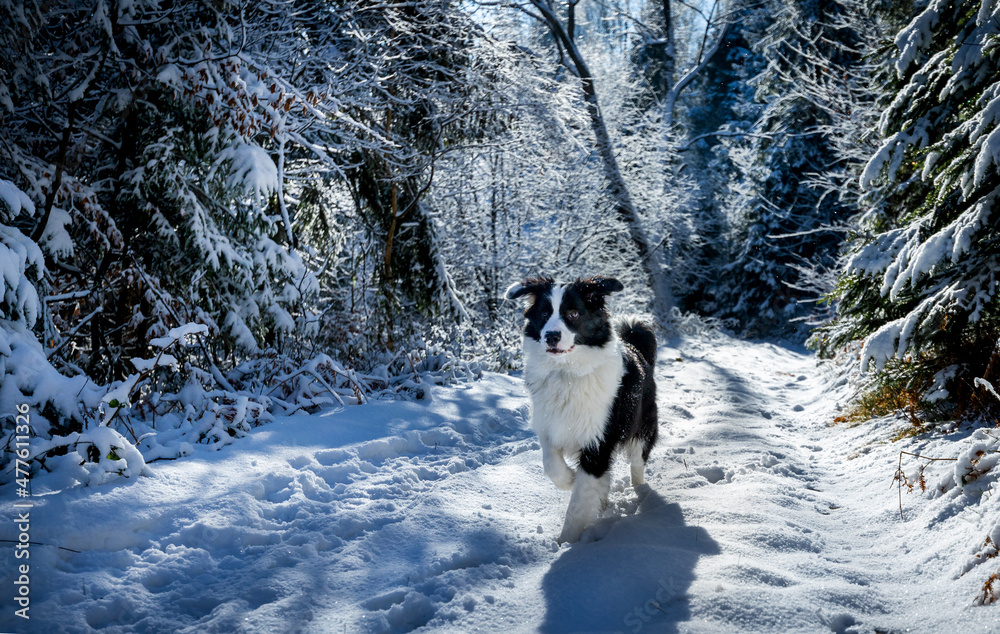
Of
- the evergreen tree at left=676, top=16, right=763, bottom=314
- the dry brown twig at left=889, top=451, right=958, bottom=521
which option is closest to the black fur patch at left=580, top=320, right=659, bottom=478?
the dry brown twig at left=889, top=451, right=958, bottom=521

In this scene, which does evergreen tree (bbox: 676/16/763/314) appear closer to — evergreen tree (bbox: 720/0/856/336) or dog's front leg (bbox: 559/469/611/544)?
evergreen tree (bbox: 720/0/856/336)

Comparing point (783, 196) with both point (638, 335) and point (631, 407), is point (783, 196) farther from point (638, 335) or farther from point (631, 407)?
point (631, 407)

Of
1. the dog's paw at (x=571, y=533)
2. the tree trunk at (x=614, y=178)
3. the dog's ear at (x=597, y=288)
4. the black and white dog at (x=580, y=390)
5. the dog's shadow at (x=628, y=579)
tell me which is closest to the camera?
the dog's shadow at (x=628, y=579)

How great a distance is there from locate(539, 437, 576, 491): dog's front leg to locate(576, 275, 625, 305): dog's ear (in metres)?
1.04

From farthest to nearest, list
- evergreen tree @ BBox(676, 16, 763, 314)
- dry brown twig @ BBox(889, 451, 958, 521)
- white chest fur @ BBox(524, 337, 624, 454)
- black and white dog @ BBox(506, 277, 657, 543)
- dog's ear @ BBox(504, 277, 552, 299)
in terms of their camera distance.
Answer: evergreen tree @ BBox(676, 16, 763, 314), dog's ear @ BBox(504, 277, 552, 299), white chest fur @ BBox(524, 337, 624, 454), black and white dog @ BBox(506, 277, 657, 543), dry brown twig @ BBox(889, 451, 958, 521)

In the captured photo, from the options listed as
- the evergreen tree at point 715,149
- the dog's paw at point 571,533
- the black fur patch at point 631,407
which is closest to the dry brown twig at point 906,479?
the black fur patch at point 631,407

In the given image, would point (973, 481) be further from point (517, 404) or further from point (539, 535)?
point (517, 404)

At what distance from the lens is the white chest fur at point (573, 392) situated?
3.53 m

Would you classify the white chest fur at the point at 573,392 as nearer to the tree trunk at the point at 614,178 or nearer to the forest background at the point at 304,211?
the forest background at the point at 304,211

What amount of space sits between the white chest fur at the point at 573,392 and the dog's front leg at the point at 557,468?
5 cm

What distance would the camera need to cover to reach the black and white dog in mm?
3428

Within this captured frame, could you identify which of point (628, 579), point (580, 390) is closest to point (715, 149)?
point (580, 390)

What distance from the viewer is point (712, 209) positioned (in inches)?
982

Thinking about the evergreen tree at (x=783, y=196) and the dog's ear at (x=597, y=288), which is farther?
the evergreen tree at (x=783, y=196)
